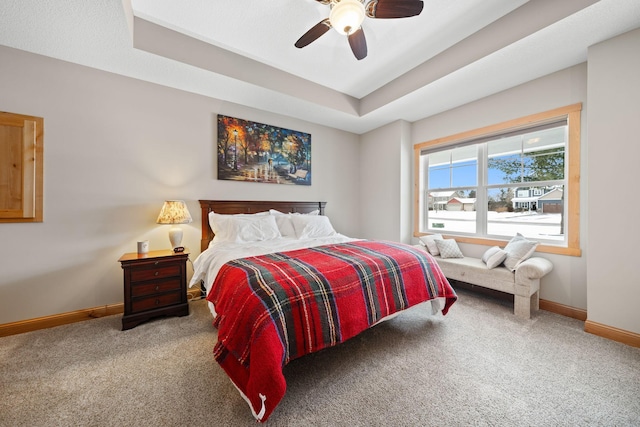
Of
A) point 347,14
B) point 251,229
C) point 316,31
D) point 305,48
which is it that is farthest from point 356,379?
point 305,48

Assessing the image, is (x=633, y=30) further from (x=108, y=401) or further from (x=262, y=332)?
(x=108, y=401)

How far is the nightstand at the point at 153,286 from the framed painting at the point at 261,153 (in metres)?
1.35

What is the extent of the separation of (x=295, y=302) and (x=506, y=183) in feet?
10.8

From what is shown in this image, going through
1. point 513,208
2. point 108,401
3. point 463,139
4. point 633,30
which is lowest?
point 108,401

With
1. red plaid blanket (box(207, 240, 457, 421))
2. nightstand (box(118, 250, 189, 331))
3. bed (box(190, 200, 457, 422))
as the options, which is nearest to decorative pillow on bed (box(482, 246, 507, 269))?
bed (box(190, 200, 457, 422))

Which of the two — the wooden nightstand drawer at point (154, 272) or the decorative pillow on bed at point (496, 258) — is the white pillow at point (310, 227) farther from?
the decorative pillow on bed at point (496, 258)

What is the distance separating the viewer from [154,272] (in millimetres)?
2439

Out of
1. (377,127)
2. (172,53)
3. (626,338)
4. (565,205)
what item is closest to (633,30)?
(565,205)

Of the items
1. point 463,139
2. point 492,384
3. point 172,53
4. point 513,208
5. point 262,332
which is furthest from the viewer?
point 463,139

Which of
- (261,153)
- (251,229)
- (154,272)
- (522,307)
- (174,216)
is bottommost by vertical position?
(522,307)

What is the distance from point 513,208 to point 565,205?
51 cm

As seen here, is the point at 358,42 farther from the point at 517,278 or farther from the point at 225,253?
the point at 517,278

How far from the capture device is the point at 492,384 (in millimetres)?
1581

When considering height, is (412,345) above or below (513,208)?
below
